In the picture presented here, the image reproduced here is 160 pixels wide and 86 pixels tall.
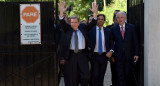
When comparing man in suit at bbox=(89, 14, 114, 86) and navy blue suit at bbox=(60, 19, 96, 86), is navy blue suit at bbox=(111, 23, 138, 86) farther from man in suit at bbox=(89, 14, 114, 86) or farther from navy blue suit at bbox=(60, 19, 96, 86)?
navy blue suit at bbox=(60, 19, 96, 86)

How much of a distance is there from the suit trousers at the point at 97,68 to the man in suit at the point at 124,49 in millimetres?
339

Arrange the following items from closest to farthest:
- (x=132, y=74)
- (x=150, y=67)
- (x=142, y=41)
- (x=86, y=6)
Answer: (x=150, y=67) < (x=142, y=41) < (x=132, y=74) < (x=86, y=6)

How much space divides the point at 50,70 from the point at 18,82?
32.1 inches

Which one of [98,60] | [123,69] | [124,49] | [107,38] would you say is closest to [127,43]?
[124,49]

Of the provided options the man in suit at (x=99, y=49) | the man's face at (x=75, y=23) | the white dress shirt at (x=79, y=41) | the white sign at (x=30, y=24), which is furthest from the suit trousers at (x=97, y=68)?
the white sign at (x=30, y=24)

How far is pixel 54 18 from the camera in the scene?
7777 mm

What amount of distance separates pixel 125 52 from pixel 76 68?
51.2 inches

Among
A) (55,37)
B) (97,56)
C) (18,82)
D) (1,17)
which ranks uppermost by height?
(1,17)

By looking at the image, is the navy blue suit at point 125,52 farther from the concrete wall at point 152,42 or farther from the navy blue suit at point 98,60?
the concrete wall at point 152,42

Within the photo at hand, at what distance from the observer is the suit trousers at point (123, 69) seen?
314 inches

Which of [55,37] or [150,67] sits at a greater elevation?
[55,37]

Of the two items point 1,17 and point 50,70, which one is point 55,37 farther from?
point 1,17

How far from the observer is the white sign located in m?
7.41

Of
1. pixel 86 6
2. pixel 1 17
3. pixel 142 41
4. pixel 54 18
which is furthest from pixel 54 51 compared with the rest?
pixel 86 6
